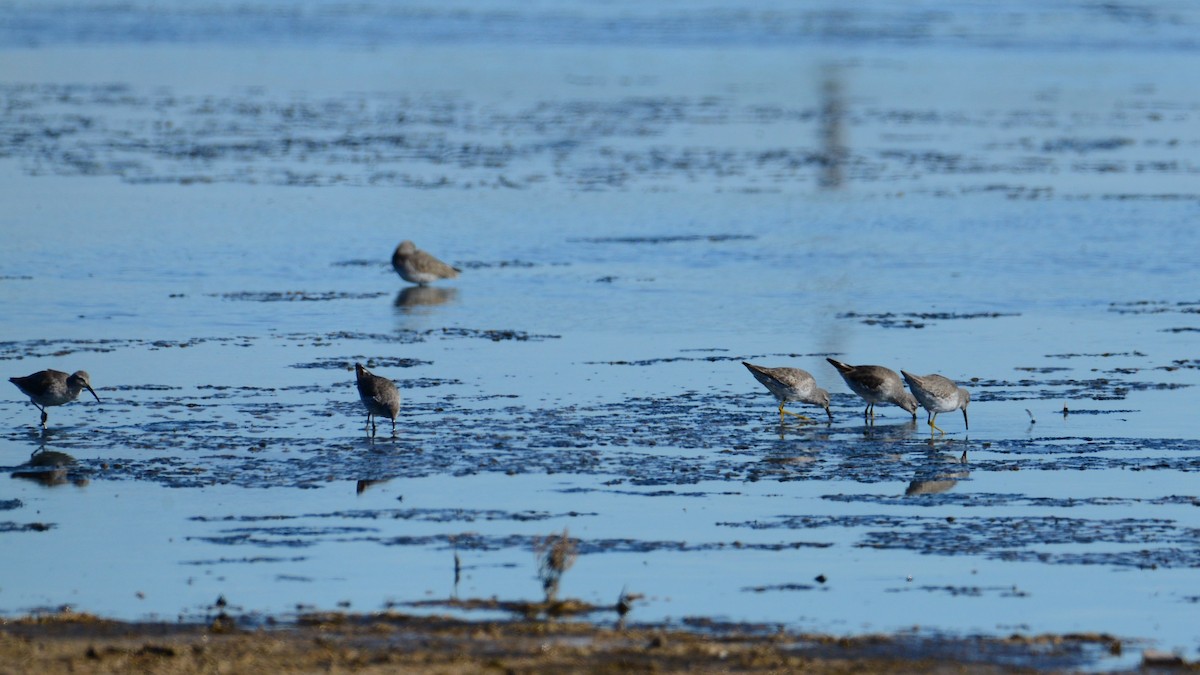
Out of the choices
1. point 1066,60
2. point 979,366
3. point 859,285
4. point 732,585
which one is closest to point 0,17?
point 1066,60

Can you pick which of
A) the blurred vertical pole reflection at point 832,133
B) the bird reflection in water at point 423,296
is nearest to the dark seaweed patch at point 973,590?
the bird reflection in water at point 423,296

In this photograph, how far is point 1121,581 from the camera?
35.4 ft

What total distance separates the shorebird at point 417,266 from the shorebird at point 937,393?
8965mm

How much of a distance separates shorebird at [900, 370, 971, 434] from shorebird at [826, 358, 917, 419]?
12.0 inches

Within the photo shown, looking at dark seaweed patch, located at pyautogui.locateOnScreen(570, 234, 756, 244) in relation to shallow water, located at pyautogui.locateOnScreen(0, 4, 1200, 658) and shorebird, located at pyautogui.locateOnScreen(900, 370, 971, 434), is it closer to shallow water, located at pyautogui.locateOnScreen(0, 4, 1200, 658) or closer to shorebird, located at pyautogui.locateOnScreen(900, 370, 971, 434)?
shallow water, located at pyautogui.locateOnScreen(0, 4, 1200, 658)

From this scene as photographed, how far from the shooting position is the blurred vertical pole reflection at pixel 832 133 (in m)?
32.9

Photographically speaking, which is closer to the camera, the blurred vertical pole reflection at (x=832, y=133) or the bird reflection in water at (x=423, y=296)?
the bird reflection in water at (x=423, y=296)

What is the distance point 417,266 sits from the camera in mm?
22531

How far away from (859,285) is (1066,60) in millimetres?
39341

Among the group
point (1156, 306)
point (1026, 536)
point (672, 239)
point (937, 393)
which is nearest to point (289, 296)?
point (672, 239)

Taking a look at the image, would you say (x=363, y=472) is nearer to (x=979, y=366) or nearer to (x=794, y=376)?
(x=794, y=376)

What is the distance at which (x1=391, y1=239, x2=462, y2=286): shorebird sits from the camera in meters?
22.5

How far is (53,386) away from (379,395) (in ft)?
8.60

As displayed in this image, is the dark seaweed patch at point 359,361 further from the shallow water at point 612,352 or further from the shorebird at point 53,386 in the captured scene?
the shorebird at point 53,386
